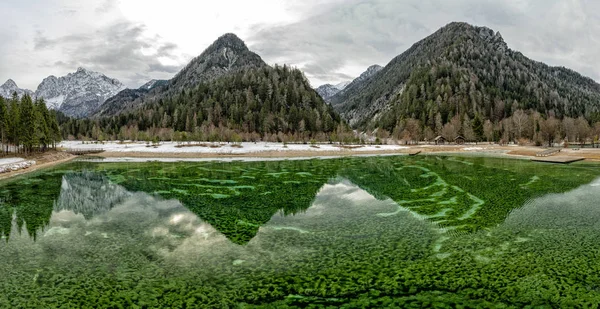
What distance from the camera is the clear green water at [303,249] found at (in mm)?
13516

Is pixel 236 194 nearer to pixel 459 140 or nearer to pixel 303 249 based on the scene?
pixel 303 249

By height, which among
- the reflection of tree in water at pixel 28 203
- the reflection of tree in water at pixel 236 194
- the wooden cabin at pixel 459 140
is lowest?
the reflection of tree in water at pixel 28 203

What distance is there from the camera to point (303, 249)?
1917 cm

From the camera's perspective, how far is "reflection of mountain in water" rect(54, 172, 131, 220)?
1232 inches

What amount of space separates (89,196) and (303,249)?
29644 millimetres

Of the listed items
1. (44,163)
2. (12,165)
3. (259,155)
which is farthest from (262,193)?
(259,155)

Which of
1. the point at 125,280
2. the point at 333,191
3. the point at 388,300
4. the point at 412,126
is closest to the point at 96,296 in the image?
the point at 125,280

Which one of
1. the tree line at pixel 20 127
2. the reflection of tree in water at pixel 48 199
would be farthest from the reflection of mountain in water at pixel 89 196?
the tree line at pixel 20 127

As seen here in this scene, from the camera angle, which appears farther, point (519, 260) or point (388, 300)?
point (519, 260)

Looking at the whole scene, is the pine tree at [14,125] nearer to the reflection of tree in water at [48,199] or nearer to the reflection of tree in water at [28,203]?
the reflection of tree in water at [48,199]

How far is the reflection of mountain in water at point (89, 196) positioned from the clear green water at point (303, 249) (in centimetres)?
35

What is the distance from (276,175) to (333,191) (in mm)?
17152

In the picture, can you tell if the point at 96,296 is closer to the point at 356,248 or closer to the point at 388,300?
the point at 388,300

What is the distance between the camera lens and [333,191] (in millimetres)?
39219
